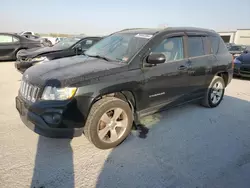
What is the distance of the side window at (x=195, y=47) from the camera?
3.86 m

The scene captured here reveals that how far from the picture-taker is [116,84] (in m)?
2.77

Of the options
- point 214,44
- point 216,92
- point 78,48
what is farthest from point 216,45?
point 78,48

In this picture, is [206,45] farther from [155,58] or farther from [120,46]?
[120,46]

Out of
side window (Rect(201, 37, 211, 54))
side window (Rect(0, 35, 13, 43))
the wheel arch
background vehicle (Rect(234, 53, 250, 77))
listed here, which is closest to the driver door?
side window (Rect(201, 37, 211, 54))

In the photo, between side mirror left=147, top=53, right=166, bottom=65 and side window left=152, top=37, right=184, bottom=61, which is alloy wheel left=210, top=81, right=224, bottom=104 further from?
side mirror left=147, top=53, right=166, bottom=65

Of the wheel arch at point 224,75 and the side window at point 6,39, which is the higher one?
the side window at point 6,39

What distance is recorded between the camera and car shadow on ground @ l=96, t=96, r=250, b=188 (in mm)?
2309

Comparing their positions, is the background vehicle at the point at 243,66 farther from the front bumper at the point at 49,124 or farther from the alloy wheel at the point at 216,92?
the front bumper at the point at 49,124

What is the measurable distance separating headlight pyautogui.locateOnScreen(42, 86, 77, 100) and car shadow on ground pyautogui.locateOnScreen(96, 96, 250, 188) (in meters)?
1.02

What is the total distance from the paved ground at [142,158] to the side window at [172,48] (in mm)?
1259

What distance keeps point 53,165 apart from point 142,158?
118cm

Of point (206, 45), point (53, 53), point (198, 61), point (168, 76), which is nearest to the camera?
point (168, 76)

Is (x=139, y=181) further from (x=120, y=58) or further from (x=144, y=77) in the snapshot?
(x=120, y=58)

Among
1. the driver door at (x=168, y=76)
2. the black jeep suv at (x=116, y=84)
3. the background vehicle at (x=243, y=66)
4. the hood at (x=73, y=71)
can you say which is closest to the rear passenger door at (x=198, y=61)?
the black jeep suv at (x=116, y=84)
